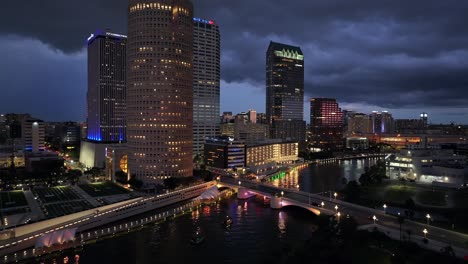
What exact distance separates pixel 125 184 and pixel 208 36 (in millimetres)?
86193

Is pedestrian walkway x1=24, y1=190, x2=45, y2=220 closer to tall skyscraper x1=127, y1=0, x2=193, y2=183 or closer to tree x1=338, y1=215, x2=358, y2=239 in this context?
tall skyscraper x1=127, y1=0, x2=193, y2=183

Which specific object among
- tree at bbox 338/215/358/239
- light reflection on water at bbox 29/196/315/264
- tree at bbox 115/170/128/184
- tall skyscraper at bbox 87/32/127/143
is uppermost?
tall skyscraper at bbox 87/32/127/143

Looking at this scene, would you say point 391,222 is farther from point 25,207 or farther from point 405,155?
point 25,207

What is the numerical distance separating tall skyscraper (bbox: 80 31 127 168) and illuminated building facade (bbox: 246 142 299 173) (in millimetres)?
58495

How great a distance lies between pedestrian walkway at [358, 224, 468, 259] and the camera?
40.0m

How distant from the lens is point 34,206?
64.8 metres

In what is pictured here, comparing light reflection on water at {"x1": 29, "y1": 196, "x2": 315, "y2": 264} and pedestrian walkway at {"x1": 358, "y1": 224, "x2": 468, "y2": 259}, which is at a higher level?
pedestrian walkway at {"x1": 358, "y1": 224, "x2": 468, "y2": 259}

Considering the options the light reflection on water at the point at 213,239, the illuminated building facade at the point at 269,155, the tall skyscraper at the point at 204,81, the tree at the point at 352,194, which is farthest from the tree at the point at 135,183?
the tall skyscraper at the point at 204,81

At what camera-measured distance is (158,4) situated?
296 ft

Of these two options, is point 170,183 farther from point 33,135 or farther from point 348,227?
point 33,135

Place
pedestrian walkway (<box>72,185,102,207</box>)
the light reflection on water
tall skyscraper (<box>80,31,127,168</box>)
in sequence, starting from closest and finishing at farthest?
the light reflection on water
pedestrian walkway (<box>72,185,102,207</box>)
tall skyscraper (<box>80,31,127,168</box>)

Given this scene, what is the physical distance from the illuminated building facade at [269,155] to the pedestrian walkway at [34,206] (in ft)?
235

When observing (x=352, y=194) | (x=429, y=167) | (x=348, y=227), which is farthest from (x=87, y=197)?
(x=429, y=167)

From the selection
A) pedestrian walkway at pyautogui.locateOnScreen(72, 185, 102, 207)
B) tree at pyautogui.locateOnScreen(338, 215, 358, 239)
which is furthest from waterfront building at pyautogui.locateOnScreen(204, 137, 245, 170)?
tree at pyautogui.locateOnScreen(338, 215, 358, 239)
